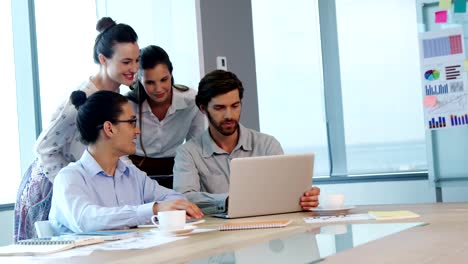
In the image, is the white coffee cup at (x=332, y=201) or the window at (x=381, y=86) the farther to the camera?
the window at (x=381, y=86)

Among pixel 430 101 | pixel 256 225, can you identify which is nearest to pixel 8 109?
pixel 430 101

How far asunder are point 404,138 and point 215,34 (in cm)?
197

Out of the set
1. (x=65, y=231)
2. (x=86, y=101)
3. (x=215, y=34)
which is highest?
(x=215, y=34)

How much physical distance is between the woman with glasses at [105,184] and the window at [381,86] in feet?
9.61

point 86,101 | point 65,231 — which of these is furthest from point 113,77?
point 65,231

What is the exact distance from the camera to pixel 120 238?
218 cm

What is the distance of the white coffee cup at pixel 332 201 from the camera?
2.59 m

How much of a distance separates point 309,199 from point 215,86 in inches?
30.9

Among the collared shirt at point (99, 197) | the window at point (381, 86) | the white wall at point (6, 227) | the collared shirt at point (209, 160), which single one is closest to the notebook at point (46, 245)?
the collared shirt at point (99, 197)

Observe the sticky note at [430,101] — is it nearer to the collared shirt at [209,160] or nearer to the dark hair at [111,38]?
the collared shirt at [209,160]

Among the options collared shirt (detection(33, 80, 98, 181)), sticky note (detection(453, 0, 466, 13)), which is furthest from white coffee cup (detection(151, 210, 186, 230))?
sticky note (detection(453, 0, 466, 13))

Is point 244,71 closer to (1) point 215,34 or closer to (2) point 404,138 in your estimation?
(1) point 215,34

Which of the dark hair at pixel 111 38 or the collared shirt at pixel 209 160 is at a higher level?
the dark hair at pixel 111 38

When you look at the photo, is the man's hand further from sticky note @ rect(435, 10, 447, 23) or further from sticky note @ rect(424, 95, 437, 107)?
sticky note @ rect(435, 10, 447, 23)
